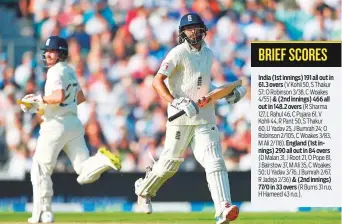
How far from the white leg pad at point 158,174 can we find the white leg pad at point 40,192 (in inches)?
39.7

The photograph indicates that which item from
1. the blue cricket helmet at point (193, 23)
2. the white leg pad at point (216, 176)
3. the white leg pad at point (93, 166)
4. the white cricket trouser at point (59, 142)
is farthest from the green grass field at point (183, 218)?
the blue cricket helmet at point (193, 23)

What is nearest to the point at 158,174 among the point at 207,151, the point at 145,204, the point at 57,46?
the point at 145,204

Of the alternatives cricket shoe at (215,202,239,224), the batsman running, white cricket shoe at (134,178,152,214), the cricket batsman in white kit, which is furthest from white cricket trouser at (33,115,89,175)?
cricket shoe at (215,202,239,224)

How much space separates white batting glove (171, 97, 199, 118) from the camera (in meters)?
8.52

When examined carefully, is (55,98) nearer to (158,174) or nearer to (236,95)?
(158,174)

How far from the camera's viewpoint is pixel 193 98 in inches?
350

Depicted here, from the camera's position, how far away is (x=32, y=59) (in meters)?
13.8

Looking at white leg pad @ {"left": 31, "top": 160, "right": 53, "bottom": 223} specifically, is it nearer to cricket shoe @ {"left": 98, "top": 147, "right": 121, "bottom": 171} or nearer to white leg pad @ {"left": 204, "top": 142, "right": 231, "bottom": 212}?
cricket shoe @ {"left": 98, "top": 147, "right": 121, "bottom": 171}

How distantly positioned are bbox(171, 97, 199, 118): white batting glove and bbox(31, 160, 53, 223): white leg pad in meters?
2.00

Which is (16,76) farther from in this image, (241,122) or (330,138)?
(330,138)

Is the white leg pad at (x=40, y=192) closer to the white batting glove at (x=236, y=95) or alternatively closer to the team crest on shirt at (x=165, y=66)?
the team crest on shirt at (x=165, y=66)

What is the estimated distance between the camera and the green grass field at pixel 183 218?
1094cm

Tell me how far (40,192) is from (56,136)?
22.6 inches

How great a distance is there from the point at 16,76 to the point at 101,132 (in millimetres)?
1411
